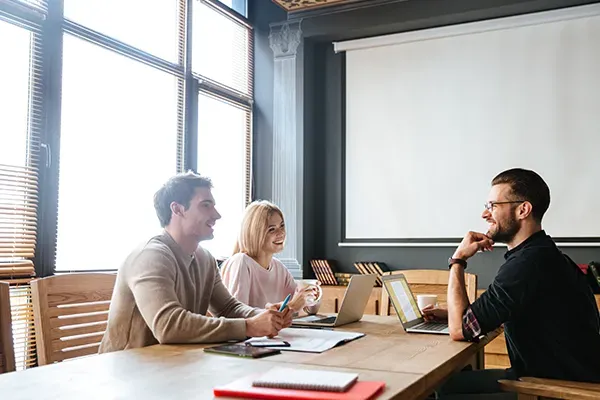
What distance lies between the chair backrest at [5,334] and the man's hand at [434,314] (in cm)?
150

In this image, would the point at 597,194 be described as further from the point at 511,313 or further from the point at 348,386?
the point at 348,386

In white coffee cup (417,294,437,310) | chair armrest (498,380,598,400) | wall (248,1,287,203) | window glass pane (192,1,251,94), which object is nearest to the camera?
chair armrest (498,380,598,400)

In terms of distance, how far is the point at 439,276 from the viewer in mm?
2965

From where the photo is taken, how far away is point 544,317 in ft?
6.08

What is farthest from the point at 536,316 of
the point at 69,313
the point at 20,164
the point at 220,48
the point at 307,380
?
the point at 220,48

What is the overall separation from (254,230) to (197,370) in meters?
1.40

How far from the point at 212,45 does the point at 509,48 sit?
6.95ft

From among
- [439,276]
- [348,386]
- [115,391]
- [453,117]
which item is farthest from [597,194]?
[115,391]

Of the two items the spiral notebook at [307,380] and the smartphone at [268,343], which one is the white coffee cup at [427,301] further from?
the spiral notebook at [307,380]

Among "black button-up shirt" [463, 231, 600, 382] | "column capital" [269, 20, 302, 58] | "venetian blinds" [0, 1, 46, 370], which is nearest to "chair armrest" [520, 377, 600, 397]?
"black button-up shirt" [463, 231, 600, 382]

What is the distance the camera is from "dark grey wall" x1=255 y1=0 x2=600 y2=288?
14.3 feet

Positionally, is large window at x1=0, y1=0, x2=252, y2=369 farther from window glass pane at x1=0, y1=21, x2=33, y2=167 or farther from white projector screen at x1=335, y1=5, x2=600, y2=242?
white projector screen at x1=335, y1=5, x2=600, y2=242

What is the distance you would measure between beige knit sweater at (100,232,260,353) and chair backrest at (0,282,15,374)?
36 cm

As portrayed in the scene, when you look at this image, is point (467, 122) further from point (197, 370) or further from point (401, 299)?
point (197, 370)
